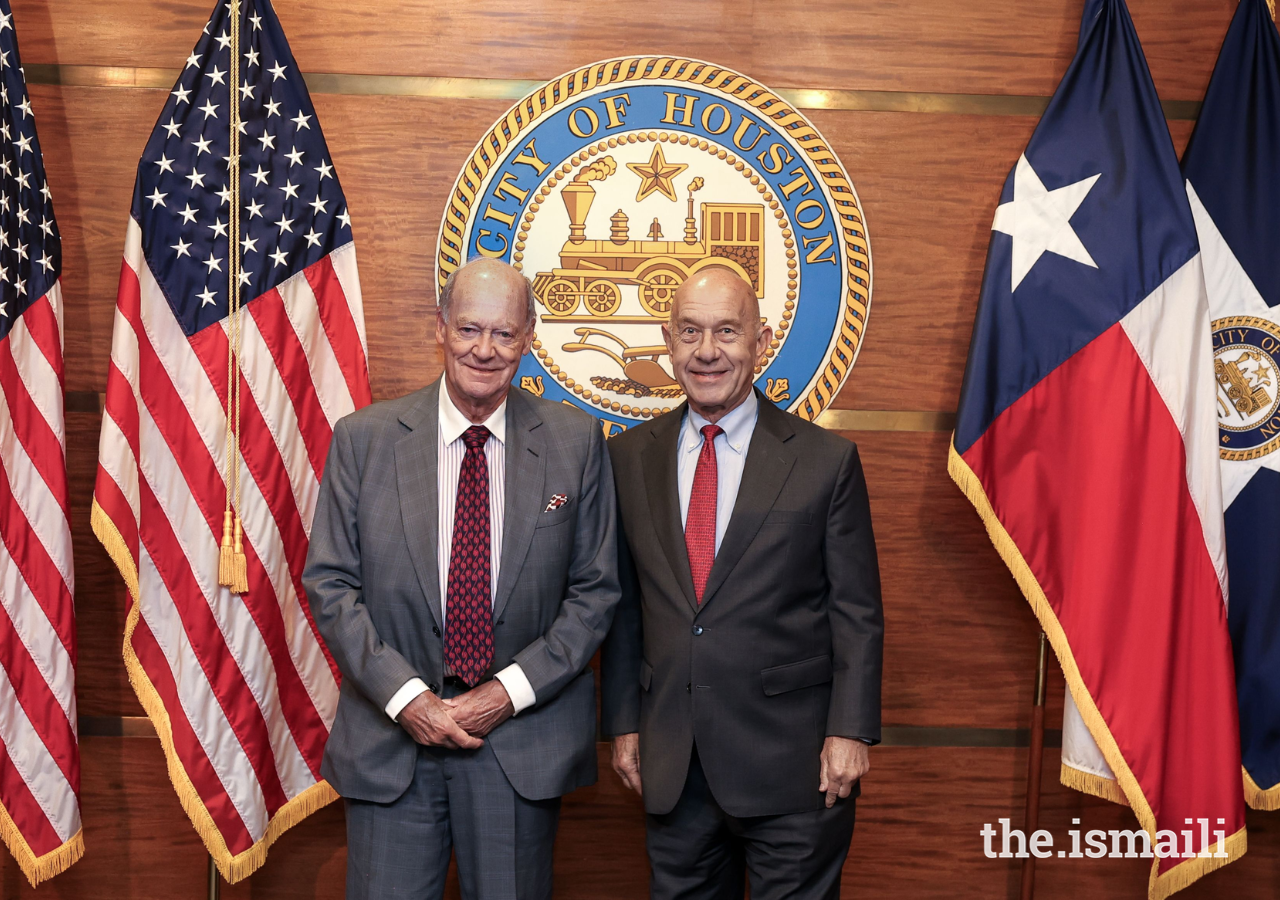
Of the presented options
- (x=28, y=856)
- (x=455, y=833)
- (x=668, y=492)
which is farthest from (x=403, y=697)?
(x=28, y=856)

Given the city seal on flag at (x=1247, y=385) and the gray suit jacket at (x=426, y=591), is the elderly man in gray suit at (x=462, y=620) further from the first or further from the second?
the city seal on flag at (x=1247, y=385)

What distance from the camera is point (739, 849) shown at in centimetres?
220

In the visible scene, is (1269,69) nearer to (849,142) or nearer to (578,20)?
(849,142)

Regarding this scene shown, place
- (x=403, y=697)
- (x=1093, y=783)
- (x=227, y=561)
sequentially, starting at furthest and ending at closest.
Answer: (x=1093, y=783) → (x=227, y=561) → (x=403, y=697)

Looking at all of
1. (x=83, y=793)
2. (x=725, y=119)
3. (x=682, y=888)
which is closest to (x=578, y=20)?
(x=725, y=119)

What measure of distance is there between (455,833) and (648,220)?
5.13 feet

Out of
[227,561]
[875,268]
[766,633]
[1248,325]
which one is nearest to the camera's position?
[766,633]

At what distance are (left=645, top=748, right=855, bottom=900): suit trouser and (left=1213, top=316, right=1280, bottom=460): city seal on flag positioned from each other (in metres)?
1.41

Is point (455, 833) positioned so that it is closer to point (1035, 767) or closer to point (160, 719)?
point (160, 719)

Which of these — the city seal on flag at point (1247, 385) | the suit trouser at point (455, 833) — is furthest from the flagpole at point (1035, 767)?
the suit trouser at point (455, 833)

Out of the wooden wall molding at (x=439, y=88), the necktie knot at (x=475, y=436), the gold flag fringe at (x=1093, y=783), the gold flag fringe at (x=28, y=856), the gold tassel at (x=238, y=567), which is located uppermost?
the wooden wall molding at (x=439, y=88)

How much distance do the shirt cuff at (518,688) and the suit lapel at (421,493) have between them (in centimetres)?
16

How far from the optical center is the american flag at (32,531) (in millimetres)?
2375

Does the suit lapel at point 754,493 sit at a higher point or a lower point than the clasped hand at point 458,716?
higher
